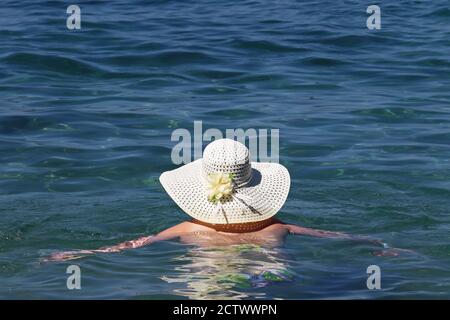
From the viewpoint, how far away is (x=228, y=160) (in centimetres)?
648

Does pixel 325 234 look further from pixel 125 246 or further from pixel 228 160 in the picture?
pixel 125 246

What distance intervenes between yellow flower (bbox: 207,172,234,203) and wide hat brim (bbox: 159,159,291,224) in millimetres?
88

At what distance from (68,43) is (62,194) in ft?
19.9

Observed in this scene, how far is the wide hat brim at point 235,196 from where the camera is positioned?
6523 millimetres

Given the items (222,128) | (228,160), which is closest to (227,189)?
(228,160)

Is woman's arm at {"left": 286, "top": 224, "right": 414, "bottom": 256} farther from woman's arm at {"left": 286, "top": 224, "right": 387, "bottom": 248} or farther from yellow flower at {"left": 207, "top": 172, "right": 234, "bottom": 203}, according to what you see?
yellow flower at {"left": 207, "top": 172, "right": 234, "bottom": 203}

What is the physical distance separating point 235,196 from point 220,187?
159 millimetres

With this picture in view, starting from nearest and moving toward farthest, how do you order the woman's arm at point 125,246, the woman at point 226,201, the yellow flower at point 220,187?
the yellow flower at point 220,187 → the woman at point 226,201 → the woman's arm at point 125,246

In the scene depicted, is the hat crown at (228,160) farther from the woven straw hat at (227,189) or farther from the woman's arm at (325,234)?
the woman's arm at (325,234)

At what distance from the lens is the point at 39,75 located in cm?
1266

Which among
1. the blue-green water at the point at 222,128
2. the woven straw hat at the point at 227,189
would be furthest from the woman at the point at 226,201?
the blue-green water at the point at 222,128

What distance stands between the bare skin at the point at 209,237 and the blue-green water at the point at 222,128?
104mm
